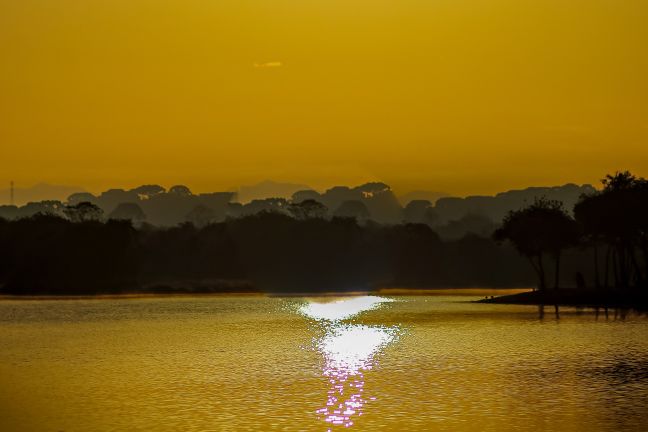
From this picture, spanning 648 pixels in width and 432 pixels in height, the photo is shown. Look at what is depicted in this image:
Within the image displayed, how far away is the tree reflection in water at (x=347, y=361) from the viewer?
1599 inches

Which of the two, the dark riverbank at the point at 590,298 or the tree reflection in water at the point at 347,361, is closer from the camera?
the tree reflection in water at the point at 347,361

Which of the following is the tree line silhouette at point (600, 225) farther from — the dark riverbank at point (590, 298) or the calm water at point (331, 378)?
the calm water at point (331, 378)

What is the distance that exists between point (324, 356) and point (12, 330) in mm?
41604

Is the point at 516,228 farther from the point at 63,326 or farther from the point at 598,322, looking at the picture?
the point at 63,326

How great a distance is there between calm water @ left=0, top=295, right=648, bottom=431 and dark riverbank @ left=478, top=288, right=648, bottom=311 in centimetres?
3493

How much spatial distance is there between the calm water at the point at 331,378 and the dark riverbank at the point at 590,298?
34933 millimetres

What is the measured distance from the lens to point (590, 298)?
13875 cm

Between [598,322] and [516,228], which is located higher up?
[516,228]

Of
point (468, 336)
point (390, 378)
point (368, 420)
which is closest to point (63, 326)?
point (468, 336)

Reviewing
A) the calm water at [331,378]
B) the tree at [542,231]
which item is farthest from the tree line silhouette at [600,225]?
the calm water at [331,378]

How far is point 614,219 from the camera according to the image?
5399 inches

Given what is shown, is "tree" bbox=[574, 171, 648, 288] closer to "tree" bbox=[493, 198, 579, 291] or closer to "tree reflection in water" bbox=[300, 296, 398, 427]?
"tree" bbox=[493, 198, 579, 291]

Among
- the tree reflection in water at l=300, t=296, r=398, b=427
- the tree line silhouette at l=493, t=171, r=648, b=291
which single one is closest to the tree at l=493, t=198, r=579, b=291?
the tree line silhouette at l=493, t=171, r=648, b=291

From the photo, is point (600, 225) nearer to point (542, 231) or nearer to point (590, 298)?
point (590, 298)
